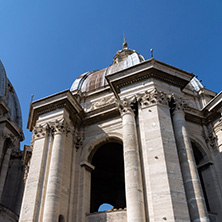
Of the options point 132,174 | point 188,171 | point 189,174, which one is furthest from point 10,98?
point 189,174

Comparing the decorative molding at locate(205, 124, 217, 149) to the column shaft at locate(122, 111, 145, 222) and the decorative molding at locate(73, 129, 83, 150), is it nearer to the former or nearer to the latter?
the column shaft at locate(122, 111, 145, 222)

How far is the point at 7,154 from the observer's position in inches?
1171

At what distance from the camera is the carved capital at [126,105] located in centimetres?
1794

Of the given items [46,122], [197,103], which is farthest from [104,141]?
[197,103]

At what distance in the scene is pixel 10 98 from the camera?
150 ft

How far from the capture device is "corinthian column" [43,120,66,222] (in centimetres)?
1552

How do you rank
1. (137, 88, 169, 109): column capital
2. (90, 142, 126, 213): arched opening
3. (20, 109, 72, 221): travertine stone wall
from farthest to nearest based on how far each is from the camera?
(90, 142, 126, 213): arched opening < (137, 88, 169, 109): column capital < (20, 109, 72, 221): travertine stone wall

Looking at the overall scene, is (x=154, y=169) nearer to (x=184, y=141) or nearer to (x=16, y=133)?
(x=184, y=141)

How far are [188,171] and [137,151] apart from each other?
2.90 meters

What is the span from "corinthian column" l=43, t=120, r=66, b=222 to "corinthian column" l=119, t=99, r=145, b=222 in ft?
13.3

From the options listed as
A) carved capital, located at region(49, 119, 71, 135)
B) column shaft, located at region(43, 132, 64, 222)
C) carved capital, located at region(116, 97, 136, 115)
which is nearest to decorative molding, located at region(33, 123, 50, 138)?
carved capital, located at region(49, 119, 71, 135)

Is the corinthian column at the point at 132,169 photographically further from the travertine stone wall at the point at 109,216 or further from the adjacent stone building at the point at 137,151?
the travertine stone wall at the point at 109,216

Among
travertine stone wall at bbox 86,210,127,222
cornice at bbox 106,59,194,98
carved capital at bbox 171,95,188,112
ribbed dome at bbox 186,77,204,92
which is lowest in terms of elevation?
travertine stone wall at bbox 86,210,127,222

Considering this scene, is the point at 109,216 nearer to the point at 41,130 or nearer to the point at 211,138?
the point at 41,130
